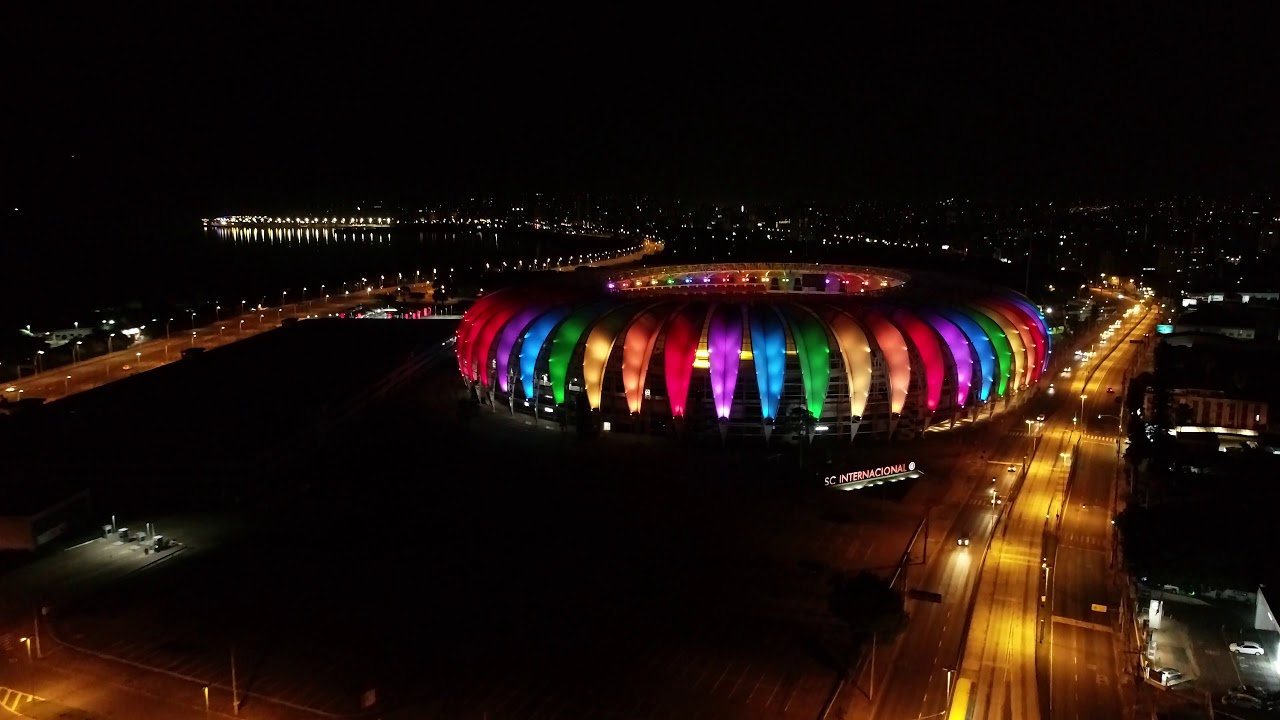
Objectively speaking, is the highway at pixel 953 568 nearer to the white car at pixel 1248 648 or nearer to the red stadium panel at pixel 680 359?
the white car at pixel 1248 648

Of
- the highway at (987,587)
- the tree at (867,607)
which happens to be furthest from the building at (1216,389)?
the tree at (867,607)

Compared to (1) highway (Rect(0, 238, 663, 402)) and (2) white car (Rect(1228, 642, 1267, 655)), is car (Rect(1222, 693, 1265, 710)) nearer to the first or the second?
(2) white car (Rect(1228, 642, 1267, 655))

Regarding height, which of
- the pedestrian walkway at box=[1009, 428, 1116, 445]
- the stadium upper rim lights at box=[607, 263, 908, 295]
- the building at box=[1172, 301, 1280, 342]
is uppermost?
the stadium upper rim lights at box=[607, 263, 908, 295]

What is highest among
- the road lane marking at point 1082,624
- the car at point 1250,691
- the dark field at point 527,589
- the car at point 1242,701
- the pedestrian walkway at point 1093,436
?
the pedestrian walkway at point 1093,436

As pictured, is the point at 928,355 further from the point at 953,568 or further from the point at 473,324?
the point at 473,324

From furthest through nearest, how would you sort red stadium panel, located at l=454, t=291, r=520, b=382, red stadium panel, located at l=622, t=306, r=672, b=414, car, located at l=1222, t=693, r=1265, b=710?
1. red stadium panel, located at l=454, t=291, r=520, b=382
2. red stadium panel, located at l=622, t=306, r=672, b=414
3. car, located at l=1222, t=693, r=1265, b=710

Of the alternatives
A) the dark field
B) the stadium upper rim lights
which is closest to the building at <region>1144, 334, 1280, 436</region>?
the stadium upper rim lights

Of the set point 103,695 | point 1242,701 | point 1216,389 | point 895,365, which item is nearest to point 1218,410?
point 1216,389
